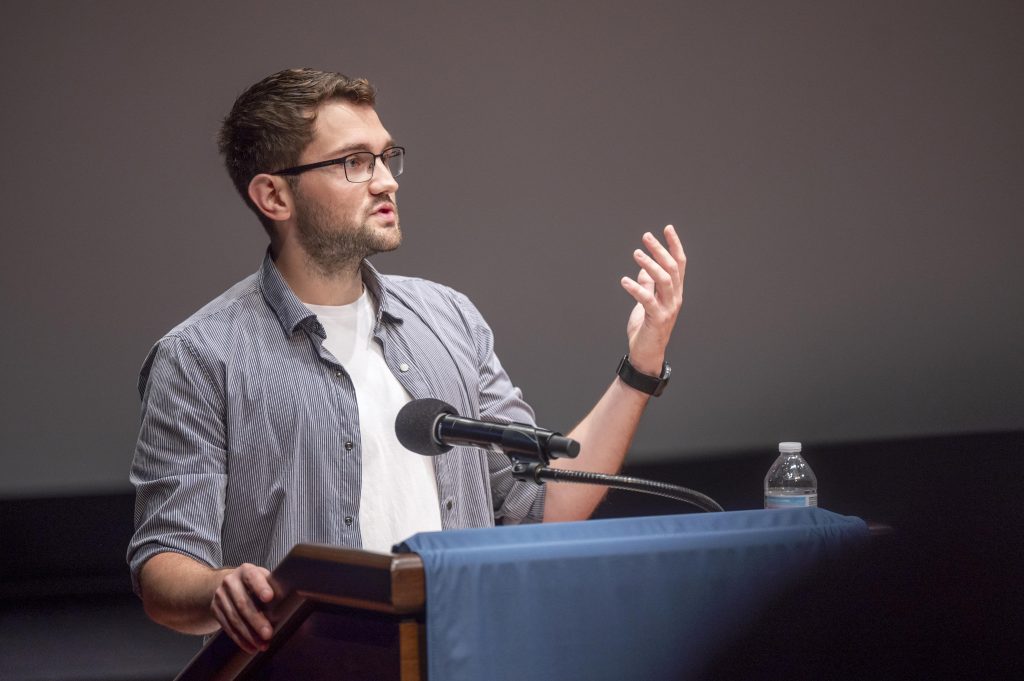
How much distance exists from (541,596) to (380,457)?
861 millimetres

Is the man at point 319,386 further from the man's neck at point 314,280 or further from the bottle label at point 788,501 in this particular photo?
the bottle label at point 788,501

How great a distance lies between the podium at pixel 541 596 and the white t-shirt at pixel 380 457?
719 millimetres

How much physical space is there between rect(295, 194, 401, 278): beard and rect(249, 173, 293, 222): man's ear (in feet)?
0.09

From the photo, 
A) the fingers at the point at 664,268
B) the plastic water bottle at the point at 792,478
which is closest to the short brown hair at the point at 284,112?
the fingers at the point at 664,268

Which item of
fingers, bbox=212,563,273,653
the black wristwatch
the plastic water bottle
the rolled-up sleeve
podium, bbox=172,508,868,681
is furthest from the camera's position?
the plastic water bottle

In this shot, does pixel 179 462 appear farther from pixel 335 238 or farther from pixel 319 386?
pixel 335 238

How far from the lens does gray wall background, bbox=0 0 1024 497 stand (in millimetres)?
3523

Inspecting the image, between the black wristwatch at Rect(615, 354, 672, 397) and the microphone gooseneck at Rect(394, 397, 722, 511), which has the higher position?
the black wristwatch at Rect(615, 354, 672, 397)

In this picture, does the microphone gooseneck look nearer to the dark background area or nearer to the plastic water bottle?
the plastic water bottle

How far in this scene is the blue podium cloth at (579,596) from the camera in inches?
38.9

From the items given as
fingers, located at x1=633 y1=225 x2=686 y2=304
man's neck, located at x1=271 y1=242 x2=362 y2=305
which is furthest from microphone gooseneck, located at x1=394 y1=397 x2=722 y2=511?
man's neck, located at x1=271 y1=242 x2=362 y2=305

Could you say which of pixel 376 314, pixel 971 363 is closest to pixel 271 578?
pixel 376 314

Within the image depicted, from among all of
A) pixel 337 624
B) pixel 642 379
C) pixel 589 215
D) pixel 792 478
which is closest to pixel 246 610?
pixel 337 624

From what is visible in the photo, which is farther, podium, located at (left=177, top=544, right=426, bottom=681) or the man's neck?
the man's neck
